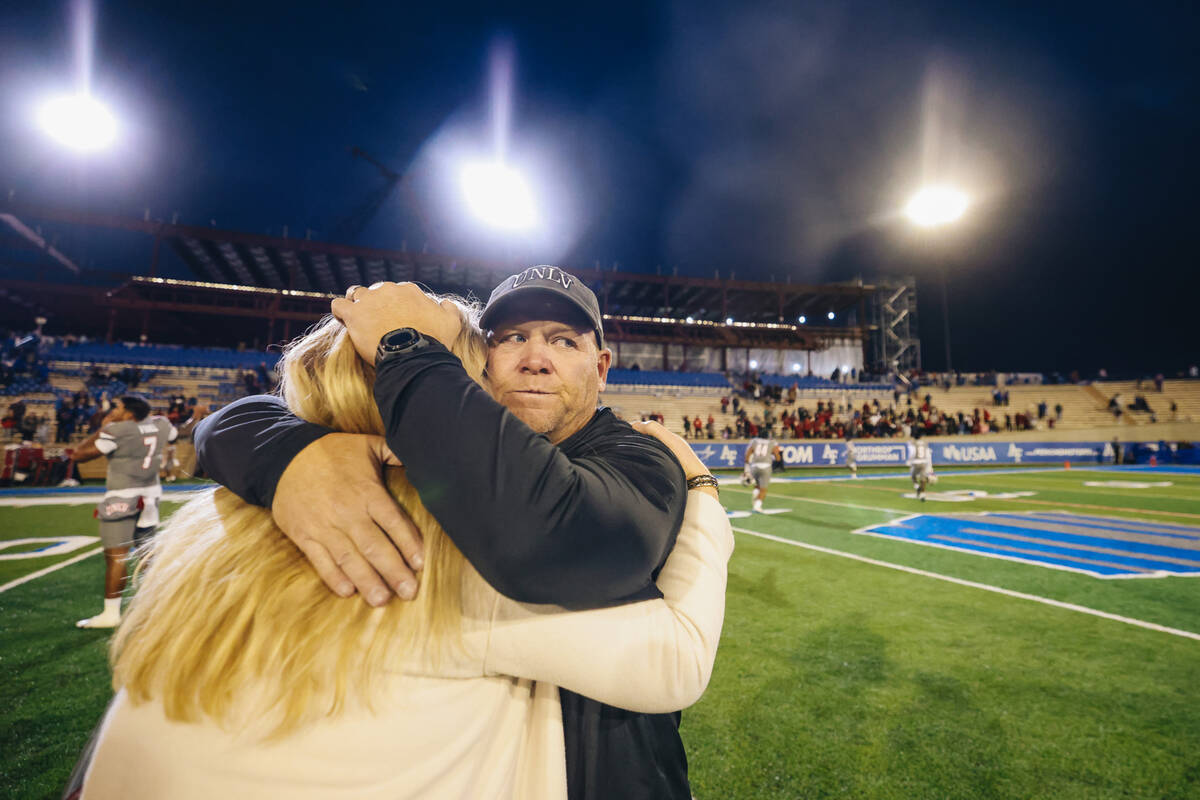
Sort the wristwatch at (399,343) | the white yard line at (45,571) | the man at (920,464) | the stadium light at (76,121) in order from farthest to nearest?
the stadium light at (76,121) → the man at (920,464) → the white yard line at (45,571) → the wristwatch at (399,343)

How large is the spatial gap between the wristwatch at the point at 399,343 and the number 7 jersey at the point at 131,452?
237 inches

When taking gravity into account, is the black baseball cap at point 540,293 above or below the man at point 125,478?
above

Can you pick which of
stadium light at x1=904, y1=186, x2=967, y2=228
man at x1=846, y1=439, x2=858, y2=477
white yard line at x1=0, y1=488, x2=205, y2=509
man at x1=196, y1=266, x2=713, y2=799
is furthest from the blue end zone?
stadium light at x1=904, y1=186, x2=967, y2=228

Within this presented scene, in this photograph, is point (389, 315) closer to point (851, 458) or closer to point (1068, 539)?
point (1068, 539)

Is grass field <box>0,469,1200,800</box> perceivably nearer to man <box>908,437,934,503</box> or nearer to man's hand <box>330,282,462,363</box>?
man's hand <box>330,282,462,363</box>

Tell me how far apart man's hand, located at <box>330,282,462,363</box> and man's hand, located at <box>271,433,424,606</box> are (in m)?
0.23

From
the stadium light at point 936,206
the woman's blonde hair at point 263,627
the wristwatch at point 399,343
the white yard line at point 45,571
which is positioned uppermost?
the stadium light at point 936,206

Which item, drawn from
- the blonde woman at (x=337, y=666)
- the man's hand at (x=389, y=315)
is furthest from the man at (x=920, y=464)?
the man's hand at (x=389, y=315)

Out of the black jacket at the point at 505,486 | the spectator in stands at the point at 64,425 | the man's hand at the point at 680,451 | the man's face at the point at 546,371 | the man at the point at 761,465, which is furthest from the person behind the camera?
the spectator in stands at the point at 64,425

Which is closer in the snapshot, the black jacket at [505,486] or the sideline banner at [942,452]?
the black jacket at [505,486]

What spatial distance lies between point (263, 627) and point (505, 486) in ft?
1.50

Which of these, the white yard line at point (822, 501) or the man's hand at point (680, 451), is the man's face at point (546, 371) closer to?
the man's hand at point (680, 451)

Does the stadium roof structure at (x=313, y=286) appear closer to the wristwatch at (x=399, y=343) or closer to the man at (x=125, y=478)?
the man at (x=125, y=478)

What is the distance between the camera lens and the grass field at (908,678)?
Result: 269 centimetres
